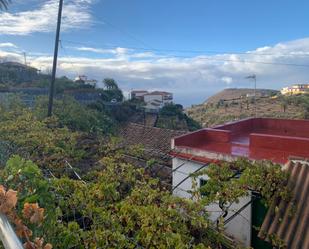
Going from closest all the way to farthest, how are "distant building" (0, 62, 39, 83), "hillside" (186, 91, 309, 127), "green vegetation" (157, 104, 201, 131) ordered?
"green vegetation" (157, 104, 201, 131) < "hillside" (186, 91, 309, 127) < "distant building" (0, 62, 39, 83)

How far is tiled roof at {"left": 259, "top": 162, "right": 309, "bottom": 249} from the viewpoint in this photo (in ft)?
20.4

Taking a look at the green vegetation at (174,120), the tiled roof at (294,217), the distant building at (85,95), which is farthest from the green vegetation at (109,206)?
the green vegetation at (174,120)

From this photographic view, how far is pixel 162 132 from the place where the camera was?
62.1ft

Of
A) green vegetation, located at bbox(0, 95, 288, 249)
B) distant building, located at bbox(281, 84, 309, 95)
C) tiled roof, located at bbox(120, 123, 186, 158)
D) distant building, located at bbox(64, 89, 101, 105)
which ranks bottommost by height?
tiled roof, located at bbox(120, 123, 186, 158)

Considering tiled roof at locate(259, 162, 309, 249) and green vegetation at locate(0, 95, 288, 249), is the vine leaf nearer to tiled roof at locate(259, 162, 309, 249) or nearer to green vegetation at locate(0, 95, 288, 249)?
green vegetation at locate(0, 95, 288, 249)

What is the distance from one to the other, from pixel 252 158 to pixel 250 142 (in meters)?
0.72

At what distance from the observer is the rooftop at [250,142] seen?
8.64 metres

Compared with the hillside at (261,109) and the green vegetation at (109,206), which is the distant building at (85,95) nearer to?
the hillside at (261,109)

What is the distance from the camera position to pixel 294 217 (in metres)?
6.48

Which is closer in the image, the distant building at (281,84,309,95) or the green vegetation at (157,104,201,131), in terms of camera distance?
the green vegetation at (157,104,201,131)

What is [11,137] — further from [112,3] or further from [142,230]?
[112,3]

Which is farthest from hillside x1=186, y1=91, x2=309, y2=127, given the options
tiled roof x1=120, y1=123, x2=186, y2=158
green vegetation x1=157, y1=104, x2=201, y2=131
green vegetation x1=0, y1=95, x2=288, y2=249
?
green vegetation x1=0, y1=95, x2=288, y2=249

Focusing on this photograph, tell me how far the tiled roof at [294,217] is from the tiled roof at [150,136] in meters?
9.53

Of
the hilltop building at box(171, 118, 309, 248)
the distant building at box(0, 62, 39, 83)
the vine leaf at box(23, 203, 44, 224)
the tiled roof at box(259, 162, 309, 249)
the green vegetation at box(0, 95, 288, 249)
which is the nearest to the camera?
the vine leaf at box(23, 203, 44, 224)
